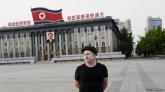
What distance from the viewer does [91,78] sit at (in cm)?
549

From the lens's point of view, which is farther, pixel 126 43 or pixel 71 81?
pixel 126 43

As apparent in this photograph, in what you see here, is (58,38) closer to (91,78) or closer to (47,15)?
(47,15)

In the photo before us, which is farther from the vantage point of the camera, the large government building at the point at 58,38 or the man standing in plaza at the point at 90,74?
the large government building at the point at 58,38

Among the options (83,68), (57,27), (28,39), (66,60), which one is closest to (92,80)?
(83,68)

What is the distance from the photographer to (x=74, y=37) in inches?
4060

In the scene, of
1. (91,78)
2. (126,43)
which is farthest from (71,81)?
(126,43)

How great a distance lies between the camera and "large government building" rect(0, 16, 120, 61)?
326ft

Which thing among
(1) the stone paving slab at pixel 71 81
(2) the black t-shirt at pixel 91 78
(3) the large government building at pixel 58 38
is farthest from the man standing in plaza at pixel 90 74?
(3) the large government building at pixel 58 38

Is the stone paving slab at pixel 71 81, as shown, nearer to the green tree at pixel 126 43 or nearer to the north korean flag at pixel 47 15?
the north korean flag at pixel 47 15

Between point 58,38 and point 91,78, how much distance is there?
101 m

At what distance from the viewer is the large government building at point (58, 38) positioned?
99.3 metres

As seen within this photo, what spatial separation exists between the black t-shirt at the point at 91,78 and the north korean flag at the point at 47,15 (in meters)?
93.8

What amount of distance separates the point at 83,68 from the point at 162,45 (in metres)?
94.1

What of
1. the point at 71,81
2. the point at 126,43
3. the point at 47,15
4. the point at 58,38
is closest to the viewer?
the point at 71,81
